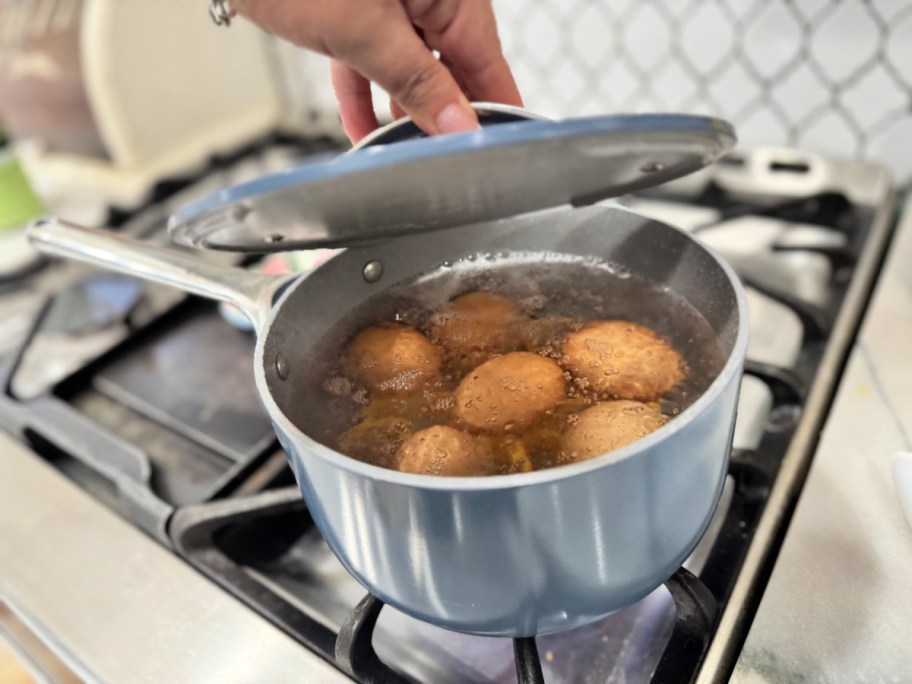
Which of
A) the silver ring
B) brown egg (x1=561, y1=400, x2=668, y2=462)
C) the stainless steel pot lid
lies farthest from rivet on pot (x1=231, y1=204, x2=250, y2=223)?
the silver ring

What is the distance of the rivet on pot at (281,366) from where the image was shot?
46 centimetres

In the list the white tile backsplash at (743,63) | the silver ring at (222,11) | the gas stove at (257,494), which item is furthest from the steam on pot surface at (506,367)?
the white tile backsplash at (743,63)

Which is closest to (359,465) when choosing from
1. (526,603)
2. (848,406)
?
(526,603)

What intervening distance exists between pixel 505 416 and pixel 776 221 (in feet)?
1.95

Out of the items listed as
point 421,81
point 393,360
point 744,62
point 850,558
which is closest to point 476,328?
point 393,360

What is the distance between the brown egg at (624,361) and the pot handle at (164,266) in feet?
0.68

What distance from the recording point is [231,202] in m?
0.34

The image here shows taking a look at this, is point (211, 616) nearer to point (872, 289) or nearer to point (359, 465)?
point (359, 465)

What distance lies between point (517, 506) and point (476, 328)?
235 millimetres

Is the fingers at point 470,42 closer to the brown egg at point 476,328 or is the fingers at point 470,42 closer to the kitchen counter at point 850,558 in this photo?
the brown egg at point 476,328

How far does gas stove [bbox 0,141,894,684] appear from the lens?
1.62ft

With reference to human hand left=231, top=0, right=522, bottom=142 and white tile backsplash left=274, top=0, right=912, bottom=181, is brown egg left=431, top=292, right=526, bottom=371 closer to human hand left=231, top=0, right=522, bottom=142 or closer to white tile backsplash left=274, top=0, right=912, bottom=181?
human hand left=231, top=0, right=522, bottom=142

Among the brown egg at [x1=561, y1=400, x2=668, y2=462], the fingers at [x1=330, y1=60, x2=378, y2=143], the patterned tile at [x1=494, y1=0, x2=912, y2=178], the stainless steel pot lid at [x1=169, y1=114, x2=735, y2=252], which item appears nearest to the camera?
the stainless steel pot lid at [x1=169, y1=114, x2=735, y2=252]

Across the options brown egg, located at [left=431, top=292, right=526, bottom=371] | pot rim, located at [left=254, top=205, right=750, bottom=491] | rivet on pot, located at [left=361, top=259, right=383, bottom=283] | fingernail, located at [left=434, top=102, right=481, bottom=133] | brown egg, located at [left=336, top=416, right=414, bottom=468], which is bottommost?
brown egg, located at [left=336, top=416, right=414, bottom=468]
